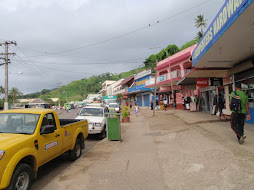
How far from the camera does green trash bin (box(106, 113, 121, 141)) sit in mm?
8554

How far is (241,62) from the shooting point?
1034 centimetres

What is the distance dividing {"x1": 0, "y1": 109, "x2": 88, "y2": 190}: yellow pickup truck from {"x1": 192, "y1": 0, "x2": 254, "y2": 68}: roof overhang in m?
5.19

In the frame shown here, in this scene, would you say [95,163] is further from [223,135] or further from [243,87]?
[243,87]

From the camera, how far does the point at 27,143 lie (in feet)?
12.7

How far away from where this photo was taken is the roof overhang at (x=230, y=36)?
196 inches

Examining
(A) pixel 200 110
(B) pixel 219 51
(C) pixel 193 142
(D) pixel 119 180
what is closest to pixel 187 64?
(A) pixel 200 110

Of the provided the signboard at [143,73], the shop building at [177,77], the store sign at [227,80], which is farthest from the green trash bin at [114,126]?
the signboard at [143,73]

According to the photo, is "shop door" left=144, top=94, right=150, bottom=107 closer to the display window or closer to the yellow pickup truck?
the display window

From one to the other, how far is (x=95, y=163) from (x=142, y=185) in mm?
2025

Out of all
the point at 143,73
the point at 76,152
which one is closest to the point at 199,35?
→ the point at 143,73

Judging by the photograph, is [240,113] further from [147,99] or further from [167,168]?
[147,99]

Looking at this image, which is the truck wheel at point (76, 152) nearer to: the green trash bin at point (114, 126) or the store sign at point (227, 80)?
the green trash bin at point (114, 126)

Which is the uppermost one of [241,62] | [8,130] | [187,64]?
[187,64]

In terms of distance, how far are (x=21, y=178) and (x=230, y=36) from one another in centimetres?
680
